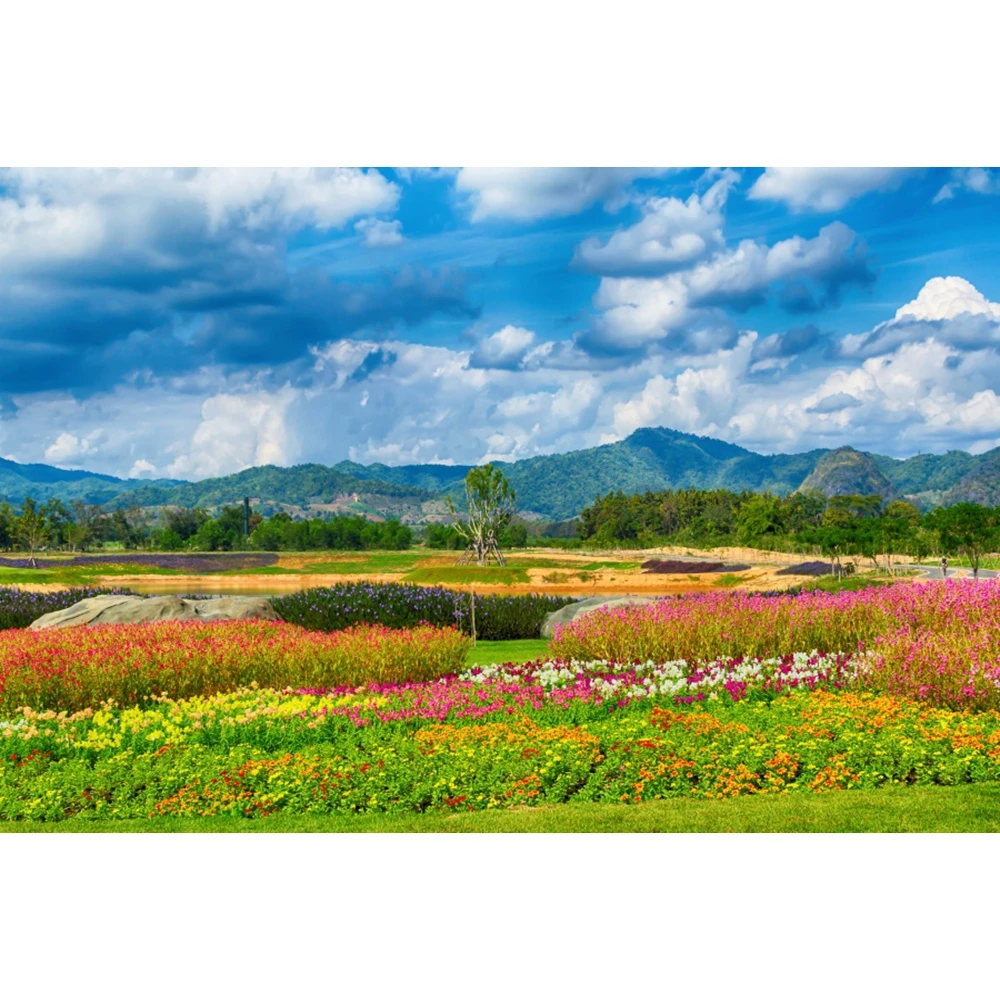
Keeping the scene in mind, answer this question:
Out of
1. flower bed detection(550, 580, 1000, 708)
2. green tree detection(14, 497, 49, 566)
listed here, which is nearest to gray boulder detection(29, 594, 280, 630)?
green tree detection(14, 497, 49, 566)

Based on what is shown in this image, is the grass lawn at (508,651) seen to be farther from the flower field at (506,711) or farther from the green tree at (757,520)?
the green tree at (757,520)

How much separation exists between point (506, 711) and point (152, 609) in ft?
20.1

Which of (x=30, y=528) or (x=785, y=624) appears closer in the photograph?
(x=785, y=624)

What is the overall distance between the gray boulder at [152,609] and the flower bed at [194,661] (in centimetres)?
167

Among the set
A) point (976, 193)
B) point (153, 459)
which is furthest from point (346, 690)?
point (976, 193)

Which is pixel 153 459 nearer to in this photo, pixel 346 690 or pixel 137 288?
pixel 137 288

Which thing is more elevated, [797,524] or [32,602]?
[797,524]

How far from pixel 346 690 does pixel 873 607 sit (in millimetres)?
5382

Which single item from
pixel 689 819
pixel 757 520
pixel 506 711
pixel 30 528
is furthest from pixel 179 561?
pixel 757 520

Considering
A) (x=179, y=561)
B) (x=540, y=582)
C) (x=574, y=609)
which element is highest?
(x=179, y=561)

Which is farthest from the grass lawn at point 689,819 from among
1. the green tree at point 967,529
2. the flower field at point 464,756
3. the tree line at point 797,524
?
the green tree at point 967,529

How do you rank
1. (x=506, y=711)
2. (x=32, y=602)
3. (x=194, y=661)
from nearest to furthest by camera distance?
(x=506, y=711)
(x=194, y=661)
(x=32, y=602)

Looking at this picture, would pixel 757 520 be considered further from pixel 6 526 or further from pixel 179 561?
pixel 6 526

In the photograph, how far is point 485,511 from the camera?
10.9 meters
